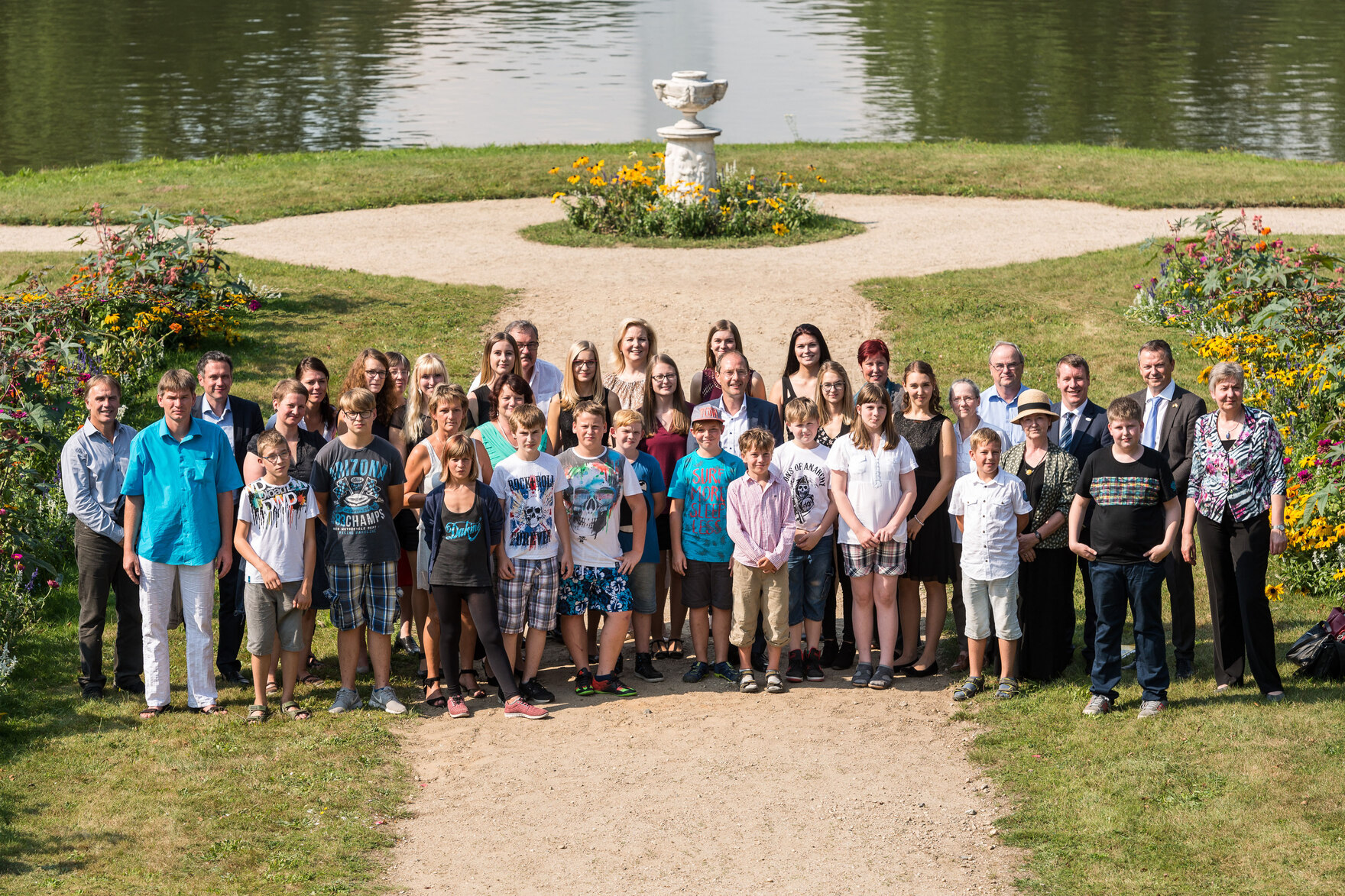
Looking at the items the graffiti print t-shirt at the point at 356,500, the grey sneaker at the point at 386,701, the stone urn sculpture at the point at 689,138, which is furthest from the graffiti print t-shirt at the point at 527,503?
the stone urn sculpture at the point at 689,138

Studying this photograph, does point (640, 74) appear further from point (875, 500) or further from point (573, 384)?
point (875, 500)

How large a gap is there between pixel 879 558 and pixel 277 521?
313 cm

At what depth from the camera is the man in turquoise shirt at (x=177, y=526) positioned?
23.5 ft

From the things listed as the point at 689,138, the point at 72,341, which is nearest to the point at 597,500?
the point at 72,341

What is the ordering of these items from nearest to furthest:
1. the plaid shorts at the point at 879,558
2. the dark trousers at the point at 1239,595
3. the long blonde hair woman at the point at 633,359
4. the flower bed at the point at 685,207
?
the dark trousers at the point at 1239,595
the plaid shorts at the point at 879,558
the long blonde hair woman at the point at 633,359
the flower bed at the point at 685,207

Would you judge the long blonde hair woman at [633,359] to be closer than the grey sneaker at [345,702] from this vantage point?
No

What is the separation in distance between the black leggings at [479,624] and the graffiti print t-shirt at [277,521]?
723mm

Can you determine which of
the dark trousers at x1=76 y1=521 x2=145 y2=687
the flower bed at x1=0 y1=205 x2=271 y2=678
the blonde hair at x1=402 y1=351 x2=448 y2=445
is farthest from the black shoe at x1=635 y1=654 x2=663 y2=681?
the flower bed at x1=0 y1=205 x2=271 y2=678

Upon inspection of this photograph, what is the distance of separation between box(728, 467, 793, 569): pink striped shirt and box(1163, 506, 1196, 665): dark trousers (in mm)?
2025

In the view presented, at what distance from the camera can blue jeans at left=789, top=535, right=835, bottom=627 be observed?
770cm

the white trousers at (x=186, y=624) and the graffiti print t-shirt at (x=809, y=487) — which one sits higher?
the graffiti print t-shirt at (x=809, y=487)

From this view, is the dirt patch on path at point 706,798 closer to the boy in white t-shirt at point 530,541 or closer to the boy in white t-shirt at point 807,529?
Result: the boy in white t-shirt at point 807,529

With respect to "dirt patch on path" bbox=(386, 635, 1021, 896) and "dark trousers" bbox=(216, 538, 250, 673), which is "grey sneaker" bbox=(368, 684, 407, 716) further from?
"dark trousers" bbox=(216, 538, 250, 673)

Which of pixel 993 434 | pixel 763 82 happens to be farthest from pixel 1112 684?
pixel 763 82
